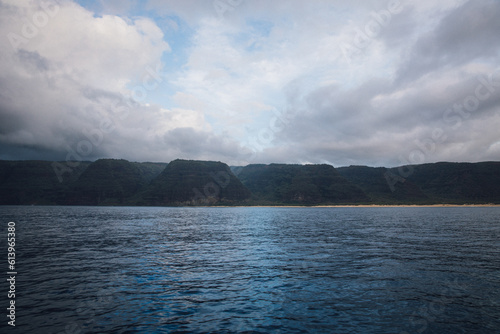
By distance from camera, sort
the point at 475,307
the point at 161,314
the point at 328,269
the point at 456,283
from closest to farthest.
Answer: the point at 161,314
the point at 475,307
the point at 456,283
the point at 328,269

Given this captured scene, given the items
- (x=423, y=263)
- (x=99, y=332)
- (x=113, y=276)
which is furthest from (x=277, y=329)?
(x=423, y=263)

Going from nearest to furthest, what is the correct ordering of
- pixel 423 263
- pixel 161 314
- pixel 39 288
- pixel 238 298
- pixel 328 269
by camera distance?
1. pixel 161 314
2. pixel 238 298
3. pixel 39 288
4. pixel 328 269
5. pixel 423 263

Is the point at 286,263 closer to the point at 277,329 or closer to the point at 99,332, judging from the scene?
the point at 277,329

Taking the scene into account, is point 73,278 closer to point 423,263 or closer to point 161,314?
point 161,314

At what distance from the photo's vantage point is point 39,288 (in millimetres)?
21094

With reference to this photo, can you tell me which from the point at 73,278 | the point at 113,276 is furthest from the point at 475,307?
the point at 73,278

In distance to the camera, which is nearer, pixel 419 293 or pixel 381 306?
pixel 381 306

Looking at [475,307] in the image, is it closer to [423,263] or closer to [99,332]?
[423,263]

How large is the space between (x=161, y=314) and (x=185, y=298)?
3.05 m

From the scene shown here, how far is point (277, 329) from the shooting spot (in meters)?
14.5

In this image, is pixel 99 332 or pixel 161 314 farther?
pixel 161 314

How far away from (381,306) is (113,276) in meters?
22.5

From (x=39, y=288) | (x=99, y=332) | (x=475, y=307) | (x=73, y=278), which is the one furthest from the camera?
(x=73, y=278)

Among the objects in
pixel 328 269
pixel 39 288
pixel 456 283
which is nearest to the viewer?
pixel 39 288
